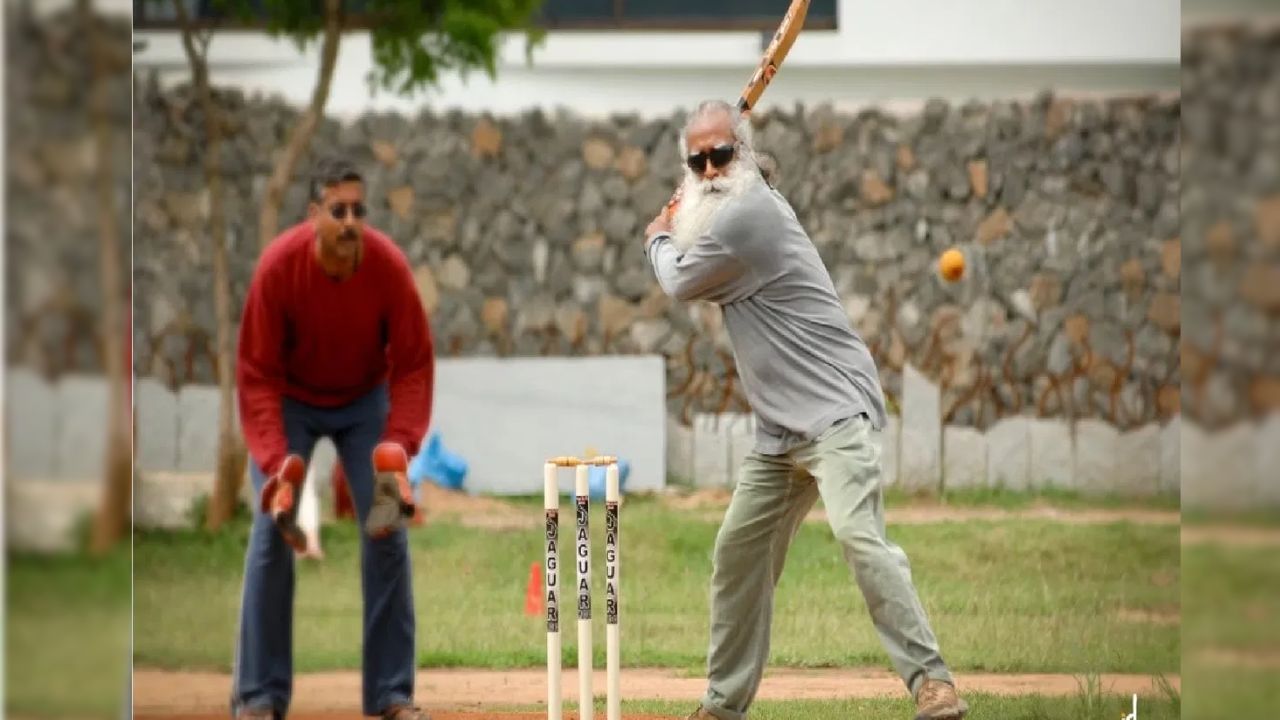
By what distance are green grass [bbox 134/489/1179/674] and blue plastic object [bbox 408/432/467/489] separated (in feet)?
0.49

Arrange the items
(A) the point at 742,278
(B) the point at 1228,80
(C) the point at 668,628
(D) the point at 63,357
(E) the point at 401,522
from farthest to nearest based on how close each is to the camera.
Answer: (C) the point at 668,628 < (E) the point at 401,522 < (A) the point at 742,278 < (D) the point at 63,357 < (B) the point at 1228,80

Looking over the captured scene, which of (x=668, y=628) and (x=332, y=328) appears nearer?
(x=332, y=328)

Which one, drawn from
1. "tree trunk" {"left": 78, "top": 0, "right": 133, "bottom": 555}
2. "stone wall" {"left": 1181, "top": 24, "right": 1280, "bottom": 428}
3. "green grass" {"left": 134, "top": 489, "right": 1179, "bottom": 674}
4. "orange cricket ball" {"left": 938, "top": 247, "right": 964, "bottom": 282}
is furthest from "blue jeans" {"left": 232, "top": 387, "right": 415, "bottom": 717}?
"stone wall" {"left": 1181, "top": 24, "right": 1280, "bottom": 428}

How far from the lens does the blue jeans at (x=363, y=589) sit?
4547mm

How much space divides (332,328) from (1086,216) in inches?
127

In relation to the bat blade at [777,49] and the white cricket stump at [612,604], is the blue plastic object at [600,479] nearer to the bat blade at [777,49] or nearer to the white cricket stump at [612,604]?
the bat blade at [777,49]

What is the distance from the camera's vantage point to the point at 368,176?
6297mm

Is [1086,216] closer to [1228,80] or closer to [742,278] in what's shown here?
[742,278]

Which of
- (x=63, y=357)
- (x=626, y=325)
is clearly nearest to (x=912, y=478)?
(x=626, y=325)

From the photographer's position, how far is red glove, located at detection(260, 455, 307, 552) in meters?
4.41

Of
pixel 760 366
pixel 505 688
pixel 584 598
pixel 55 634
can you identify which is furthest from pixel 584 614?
pixel 55 634

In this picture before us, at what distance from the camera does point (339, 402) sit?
4.61m

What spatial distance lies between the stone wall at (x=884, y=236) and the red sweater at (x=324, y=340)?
1484mm

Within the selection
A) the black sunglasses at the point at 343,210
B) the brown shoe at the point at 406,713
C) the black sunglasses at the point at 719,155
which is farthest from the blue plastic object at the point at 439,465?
the black sunglasses at the point at 719,155
